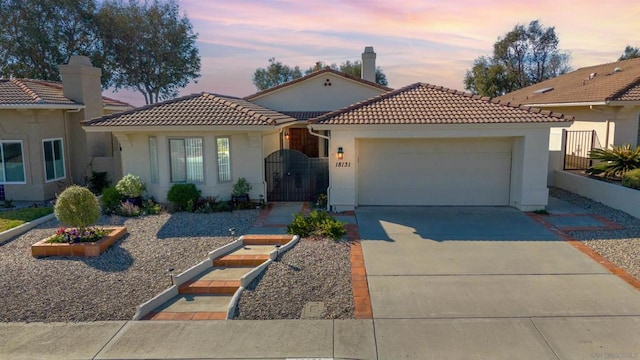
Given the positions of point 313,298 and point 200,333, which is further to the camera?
point 313,298

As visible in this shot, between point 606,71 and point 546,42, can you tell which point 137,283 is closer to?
point 606,71

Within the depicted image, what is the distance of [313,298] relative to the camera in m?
7.81

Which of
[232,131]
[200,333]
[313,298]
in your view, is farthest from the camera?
[232,131]

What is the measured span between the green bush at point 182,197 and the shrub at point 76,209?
328cm

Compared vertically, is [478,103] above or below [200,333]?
above

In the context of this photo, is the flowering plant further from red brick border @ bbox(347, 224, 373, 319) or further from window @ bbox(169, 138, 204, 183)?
red brick border @ bbox(347, 224, 373, 319)

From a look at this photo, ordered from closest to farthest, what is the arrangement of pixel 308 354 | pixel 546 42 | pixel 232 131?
pixel 308 354, pixel 232 131, pixel 546 42

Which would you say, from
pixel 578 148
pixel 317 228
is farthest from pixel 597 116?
pixel 317 228

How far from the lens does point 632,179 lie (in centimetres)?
1338

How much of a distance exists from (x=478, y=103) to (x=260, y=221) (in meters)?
7.94

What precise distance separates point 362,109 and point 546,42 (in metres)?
40.6

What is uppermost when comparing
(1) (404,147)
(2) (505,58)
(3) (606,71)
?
(2) (505,58)

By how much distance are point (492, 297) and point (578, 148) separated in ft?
46.3

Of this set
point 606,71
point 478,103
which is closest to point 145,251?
point 478,103
